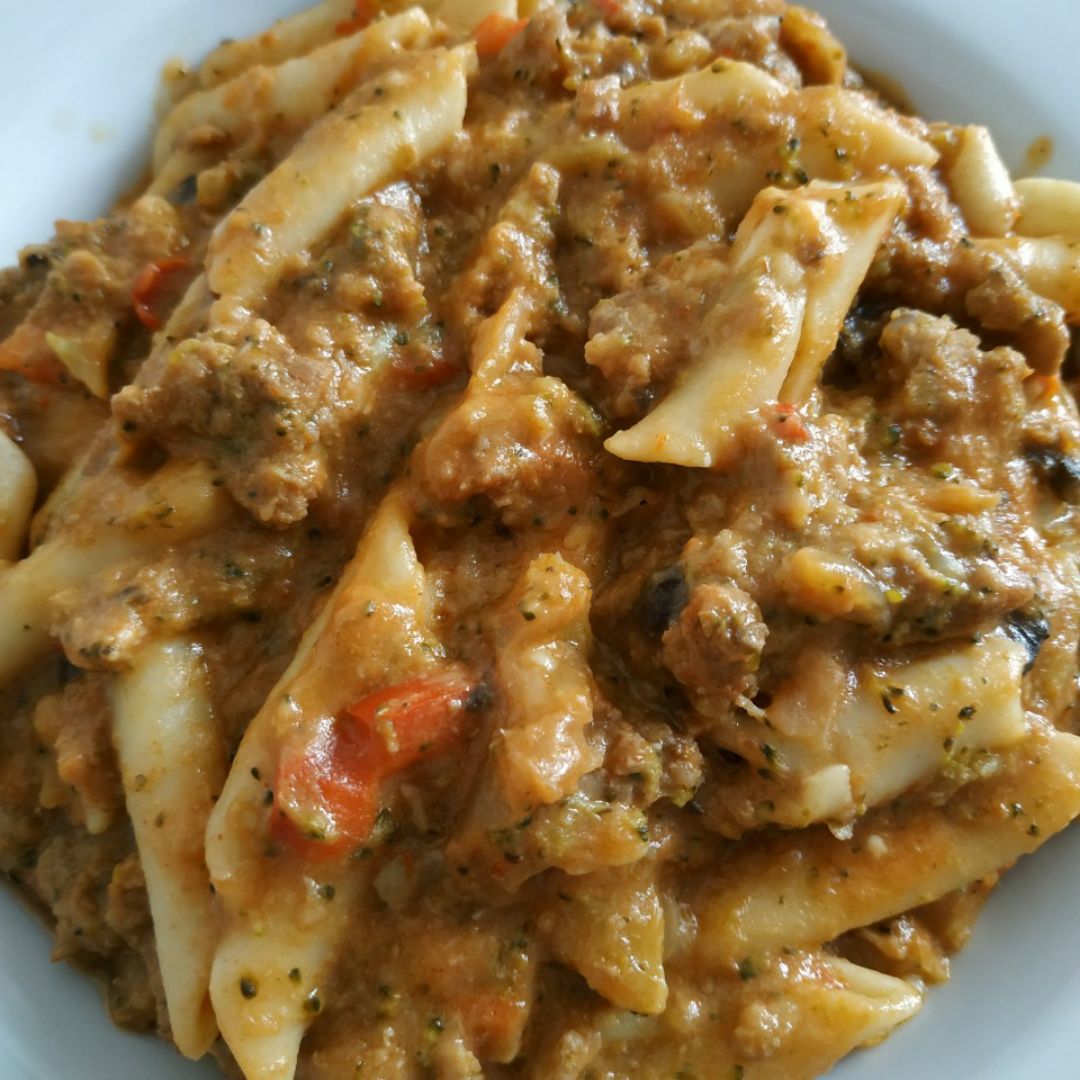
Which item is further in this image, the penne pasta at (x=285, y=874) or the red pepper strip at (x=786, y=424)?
the red pepper strip at (x=786, y=424)

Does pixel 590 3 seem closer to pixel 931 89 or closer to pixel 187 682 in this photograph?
pixel 931 89

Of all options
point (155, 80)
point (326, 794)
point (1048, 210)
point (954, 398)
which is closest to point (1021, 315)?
point (954, 398)

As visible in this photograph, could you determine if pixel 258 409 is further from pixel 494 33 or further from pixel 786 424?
pixel 494 33

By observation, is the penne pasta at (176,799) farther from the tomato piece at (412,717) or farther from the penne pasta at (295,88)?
the penne pasta at (295,88)

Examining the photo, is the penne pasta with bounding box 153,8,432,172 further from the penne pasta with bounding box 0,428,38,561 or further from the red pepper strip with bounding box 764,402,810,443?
the red pepper strip with bounding box 764,402,810,443

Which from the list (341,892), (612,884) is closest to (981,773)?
(612,884)

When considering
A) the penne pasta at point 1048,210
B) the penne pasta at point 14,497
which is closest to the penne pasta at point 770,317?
the penne pasta at point 1048,210

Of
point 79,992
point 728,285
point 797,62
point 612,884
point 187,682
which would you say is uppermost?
point 797,62

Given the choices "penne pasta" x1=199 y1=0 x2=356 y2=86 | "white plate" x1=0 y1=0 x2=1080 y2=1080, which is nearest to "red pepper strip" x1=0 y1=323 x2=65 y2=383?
"white plate" x1=0 y1=0 x2=1080 y2=1080

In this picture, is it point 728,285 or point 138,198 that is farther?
point 138,198
